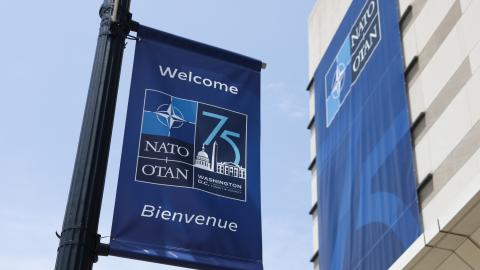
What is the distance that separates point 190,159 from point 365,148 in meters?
15.5

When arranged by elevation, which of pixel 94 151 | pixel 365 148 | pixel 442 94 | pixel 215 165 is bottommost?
pixel 94 151

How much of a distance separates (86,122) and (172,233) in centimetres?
159

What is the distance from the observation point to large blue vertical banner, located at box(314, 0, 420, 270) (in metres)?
20.2

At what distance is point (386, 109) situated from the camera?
72.0 ft

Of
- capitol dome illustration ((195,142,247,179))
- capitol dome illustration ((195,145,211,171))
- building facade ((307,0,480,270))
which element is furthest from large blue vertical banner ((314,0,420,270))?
capitol dome illustration ((195,145,211,171))

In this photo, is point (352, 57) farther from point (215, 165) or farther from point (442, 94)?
point (215, 165)

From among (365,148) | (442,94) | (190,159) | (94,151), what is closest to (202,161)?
(190,159)

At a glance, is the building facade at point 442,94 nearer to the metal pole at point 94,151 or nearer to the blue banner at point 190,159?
the blue banner at point 190,159

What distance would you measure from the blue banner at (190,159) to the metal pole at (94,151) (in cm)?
90

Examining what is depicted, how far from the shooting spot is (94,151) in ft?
20.4

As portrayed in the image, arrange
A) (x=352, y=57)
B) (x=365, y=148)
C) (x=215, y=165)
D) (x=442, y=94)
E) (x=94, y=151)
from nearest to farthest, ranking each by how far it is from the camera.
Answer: (x=94, y=151), (x=215, y=165), (x=442, y=94), (x=365, y=148), (x=352, y=57)

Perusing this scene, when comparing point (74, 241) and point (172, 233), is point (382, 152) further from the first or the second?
point (74, 241)

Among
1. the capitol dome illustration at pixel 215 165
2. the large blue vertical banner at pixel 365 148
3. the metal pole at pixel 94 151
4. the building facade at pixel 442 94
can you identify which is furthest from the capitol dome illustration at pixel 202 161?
the large blue vertical banner at pixel 365 148

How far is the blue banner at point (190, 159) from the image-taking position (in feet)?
24.1
